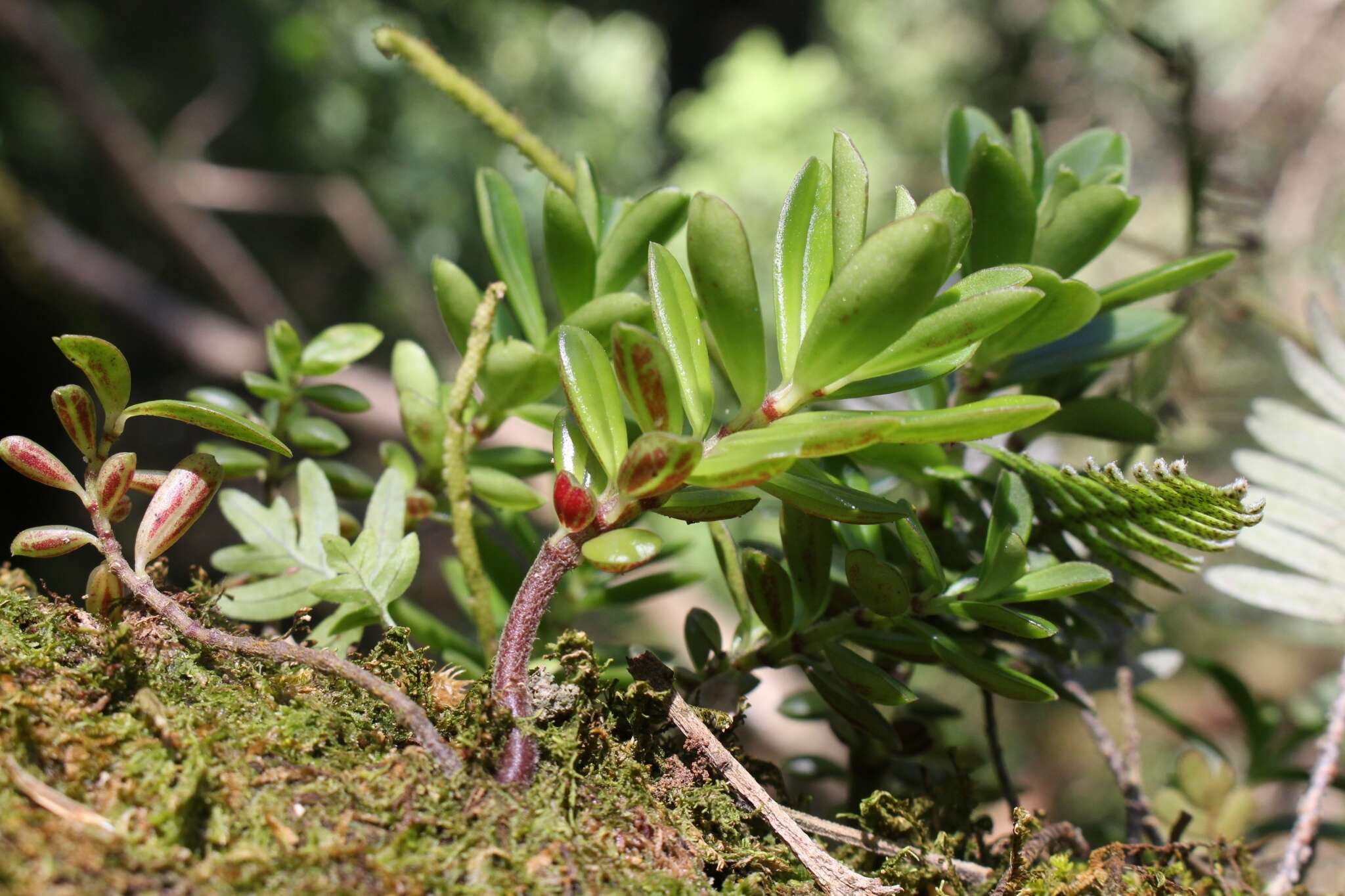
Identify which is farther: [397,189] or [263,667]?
[397,189]

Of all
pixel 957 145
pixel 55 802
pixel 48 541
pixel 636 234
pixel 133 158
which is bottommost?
pixel 55 802

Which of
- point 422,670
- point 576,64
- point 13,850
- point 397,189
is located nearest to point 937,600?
point 422,670

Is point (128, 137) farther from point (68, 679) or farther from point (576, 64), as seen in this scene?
point (68, 679)

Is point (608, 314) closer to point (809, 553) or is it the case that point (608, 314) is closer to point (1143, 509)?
point (809, 553)

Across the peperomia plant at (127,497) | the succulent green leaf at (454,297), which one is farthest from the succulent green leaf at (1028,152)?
the peperomia plant at (127,497)

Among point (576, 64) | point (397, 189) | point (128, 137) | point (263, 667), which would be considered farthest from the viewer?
point (576, 64)

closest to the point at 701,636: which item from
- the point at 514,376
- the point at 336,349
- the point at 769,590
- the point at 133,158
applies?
the point at 769,590

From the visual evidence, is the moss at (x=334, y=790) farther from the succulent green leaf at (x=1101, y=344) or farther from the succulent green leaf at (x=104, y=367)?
the succulent green leaf at (x=1101, y=344)
